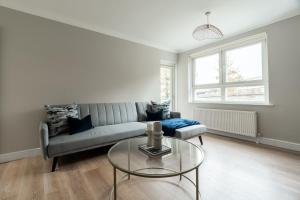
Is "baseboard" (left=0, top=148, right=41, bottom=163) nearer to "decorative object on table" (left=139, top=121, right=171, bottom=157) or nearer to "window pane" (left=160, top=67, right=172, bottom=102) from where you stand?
"decorative object on table" (left=139, top=121, right=171, bottom=157)

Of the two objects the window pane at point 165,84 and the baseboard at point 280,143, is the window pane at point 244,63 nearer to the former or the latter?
the baseboard at point 280,143

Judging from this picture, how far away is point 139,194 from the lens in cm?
155

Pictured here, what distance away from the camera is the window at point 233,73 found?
3156mm

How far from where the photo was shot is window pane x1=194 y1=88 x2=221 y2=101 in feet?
12.9

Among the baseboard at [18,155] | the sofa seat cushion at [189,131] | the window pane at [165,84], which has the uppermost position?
the window pane at [165,84]

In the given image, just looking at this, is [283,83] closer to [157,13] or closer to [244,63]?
[244,63]

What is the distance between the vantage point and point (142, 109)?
3.59 m

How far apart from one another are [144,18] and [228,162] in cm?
282

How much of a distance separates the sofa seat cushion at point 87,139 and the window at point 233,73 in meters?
2.37

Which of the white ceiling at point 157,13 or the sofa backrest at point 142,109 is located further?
the sofa backrest at point 142,109

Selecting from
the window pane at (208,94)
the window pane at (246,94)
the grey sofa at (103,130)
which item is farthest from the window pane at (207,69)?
the grey sofa at (103,130)

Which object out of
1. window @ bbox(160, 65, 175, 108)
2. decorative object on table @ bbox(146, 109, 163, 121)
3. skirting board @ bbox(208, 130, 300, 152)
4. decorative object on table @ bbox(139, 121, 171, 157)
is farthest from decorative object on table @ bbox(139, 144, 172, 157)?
window @ bbox(160, 65, 175, 108)

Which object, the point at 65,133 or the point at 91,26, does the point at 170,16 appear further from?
the point at 65,133

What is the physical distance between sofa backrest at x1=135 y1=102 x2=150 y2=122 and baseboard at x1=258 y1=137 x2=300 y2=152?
2.47 metres
